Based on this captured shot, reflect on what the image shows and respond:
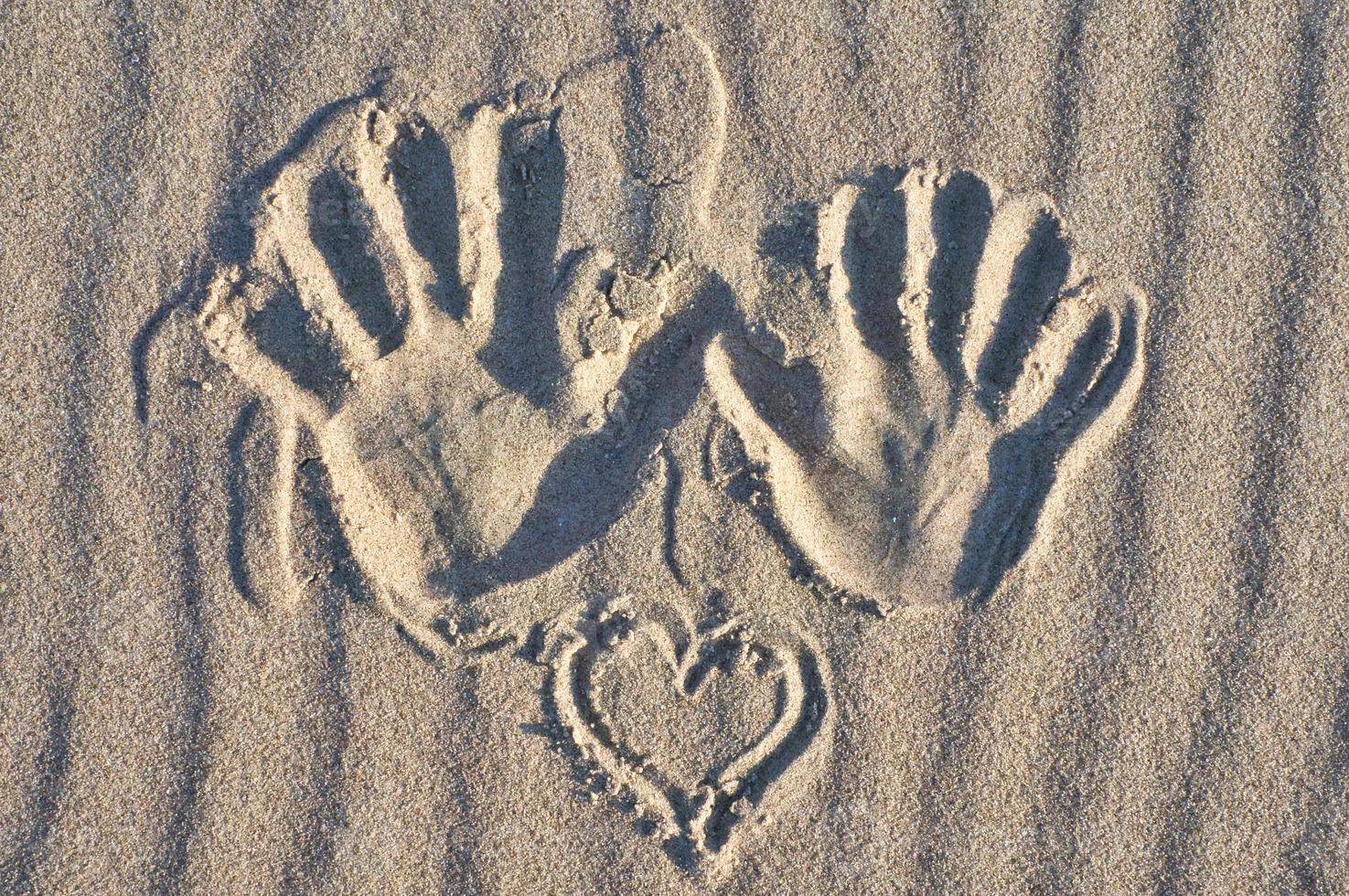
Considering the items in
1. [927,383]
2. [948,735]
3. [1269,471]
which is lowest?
[948,735]

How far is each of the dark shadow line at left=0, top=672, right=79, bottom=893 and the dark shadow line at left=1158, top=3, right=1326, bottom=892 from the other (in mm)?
2568

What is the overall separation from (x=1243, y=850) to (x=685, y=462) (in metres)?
1.56

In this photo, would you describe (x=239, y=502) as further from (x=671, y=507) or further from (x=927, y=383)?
(x=927, y=383)

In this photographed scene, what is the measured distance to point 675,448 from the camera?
1919 mm

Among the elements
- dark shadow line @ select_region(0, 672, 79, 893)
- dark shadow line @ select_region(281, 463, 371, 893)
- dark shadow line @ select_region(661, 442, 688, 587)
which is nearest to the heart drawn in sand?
dark shadow line @ select_region(661, 442, 688, 587)

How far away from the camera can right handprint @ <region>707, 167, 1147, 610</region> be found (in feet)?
6.31

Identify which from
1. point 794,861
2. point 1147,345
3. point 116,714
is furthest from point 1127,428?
point 116,714

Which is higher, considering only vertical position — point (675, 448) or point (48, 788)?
point (675, 448)

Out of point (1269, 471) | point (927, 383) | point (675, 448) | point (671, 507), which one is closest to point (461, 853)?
point (671, 507)

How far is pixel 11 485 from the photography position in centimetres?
197

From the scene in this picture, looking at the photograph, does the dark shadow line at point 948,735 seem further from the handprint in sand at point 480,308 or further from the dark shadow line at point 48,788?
the dark shadow line at point 48,788

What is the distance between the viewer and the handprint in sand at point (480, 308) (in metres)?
1.95

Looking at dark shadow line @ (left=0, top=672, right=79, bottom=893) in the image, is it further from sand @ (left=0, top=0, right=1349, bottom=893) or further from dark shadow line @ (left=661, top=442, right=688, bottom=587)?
dark shadow line @ (left=661, top=442, right=688, bottom=587)

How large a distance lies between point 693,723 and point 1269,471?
1.46 metres
